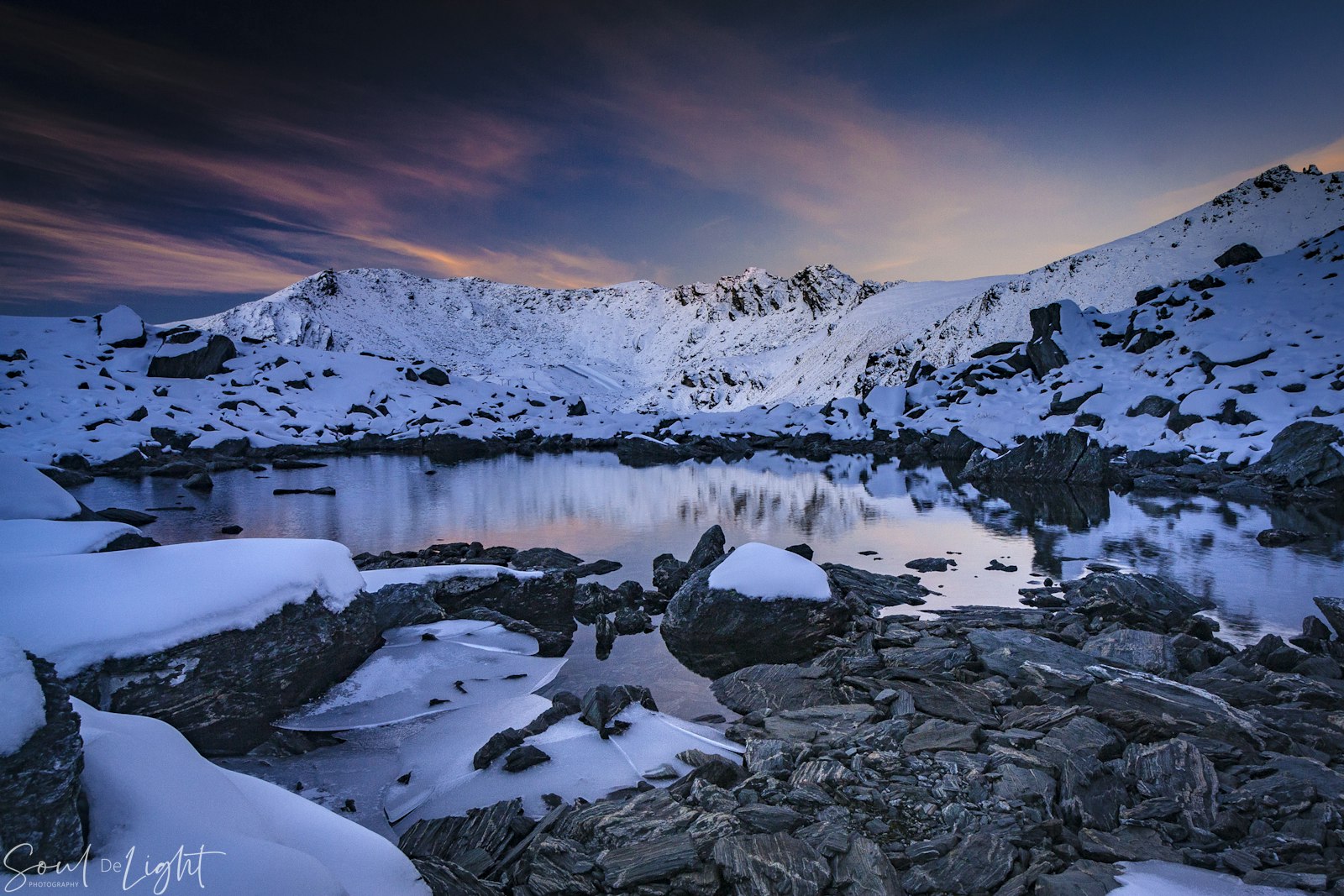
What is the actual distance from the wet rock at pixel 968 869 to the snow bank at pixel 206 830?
2.85m

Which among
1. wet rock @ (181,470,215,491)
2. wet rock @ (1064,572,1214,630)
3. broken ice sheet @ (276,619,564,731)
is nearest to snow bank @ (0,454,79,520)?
broken ice sheet @ (276,619,564,731)

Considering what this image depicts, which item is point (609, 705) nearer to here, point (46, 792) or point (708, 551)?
point (46, 792)

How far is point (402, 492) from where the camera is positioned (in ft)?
89.4

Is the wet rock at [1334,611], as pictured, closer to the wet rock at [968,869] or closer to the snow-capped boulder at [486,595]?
the wet rock at [968,869]

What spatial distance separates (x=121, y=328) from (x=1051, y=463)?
266 feet

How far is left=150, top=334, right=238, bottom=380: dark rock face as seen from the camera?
57.2 metres

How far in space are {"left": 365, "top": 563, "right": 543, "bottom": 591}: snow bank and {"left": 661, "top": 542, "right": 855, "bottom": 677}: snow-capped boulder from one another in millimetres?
2954

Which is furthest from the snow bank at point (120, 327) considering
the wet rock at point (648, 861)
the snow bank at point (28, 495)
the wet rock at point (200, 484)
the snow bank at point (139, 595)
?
the wet rock at point (648, 861)

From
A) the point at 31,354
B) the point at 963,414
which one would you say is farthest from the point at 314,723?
the point at 31,354

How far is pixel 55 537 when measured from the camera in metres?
6.96

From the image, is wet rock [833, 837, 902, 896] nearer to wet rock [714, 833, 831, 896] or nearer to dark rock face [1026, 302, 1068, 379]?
wet rock [714, 833, 831, 896]

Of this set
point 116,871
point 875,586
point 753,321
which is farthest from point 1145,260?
point 753,321

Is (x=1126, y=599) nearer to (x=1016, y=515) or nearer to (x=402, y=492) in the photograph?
(x=1016, y=515)

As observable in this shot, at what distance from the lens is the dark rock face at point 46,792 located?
2.15 metres
